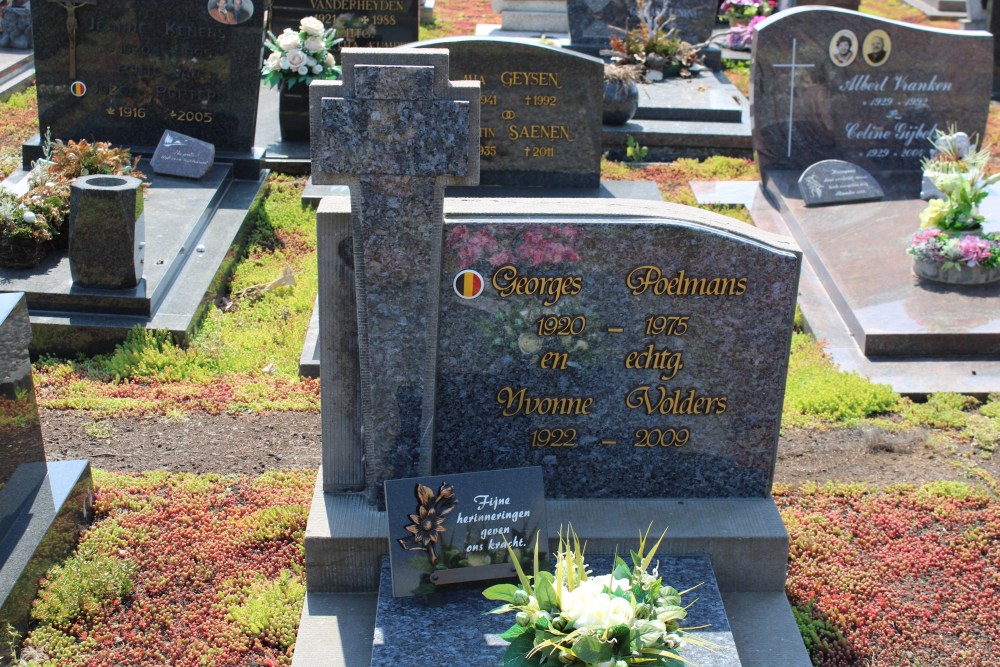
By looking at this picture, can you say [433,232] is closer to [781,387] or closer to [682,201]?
[781,387]

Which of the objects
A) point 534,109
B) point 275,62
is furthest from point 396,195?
point 275,62

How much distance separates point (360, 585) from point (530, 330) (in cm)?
139

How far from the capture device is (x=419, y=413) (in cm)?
480

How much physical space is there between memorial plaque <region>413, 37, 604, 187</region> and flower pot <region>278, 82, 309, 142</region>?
2.45 metres

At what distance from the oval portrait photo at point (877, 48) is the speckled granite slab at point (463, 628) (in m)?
6.53

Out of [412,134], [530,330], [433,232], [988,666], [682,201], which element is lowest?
[988,666]

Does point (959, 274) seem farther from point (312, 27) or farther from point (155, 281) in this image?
point (312, 27)

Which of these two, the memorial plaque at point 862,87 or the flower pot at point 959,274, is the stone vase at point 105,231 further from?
the flower pot at point 959,274

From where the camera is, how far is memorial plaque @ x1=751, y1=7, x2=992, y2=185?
961 centimetres

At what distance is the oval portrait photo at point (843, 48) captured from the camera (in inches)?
378

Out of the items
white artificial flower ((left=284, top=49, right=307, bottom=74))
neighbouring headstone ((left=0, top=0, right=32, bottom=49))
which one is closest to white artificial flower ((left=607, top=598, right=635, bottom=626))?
white artificial flower ((left=284, top=49, right=307, bottom=74))

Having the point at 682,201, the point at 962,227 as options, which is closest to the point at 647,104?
the point at 682,201

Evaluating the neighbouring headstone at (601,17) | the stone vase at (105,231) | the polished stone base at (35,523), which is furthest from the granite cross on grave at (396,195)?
the neighbouring headstone at (601,17)

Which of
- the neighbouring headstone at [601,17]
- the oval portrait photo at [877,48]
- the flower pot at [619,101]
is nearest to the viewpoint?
the oval portrait photo at [877,48]
